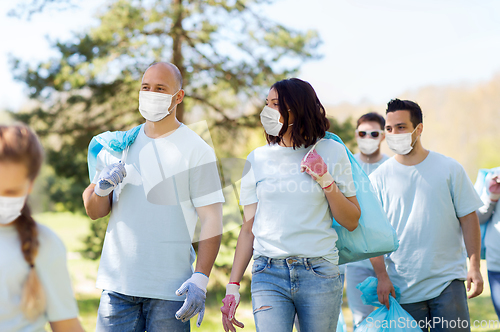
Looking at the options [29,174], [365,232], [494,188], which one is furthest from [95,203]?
[494,188]

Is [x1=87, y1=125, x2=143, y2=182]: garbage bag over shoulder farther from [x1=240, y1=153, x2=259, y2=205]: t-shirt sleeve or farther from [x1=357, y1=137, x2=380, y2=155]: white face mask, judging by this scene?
[x1=357, y1=137, x2=380, y2=155]: white face mask

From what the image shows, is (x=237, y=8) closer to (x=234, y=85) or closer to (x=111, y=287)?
(x=234, y=85)

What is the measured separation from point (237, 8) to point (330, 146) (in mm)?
6047

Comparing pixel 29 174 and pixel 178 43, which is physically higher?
pixel 178 43

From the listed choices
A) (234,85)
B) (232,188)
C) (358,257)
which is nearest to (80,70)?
(234,85)

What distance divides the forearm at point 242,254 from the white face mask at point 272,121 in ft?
1.93

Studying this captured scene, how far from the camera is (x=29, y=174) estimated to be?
1.49 m

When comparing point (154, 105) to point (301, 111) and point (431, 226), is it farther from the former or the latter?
point (431, 226)

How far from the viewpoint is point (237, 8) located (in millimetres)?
7883

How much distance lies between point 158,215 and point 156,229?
77 millimetres

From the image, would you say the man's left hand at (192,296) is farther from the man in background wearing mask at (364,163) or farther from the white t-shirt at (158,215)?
the man in background wearing mask at (364,163)

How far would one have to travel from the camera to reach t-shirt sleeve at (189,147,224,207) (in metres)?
2.52

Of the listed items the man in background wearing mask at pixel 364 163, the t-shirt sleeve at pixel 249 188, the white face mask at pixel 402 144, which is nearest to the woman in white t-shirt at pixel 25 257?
the t-shirt sleeve at pixel 249 188

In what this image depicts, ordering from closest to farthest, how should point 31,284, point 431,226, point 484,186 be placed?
point 31,284 → point 431,226 → point 484,186
